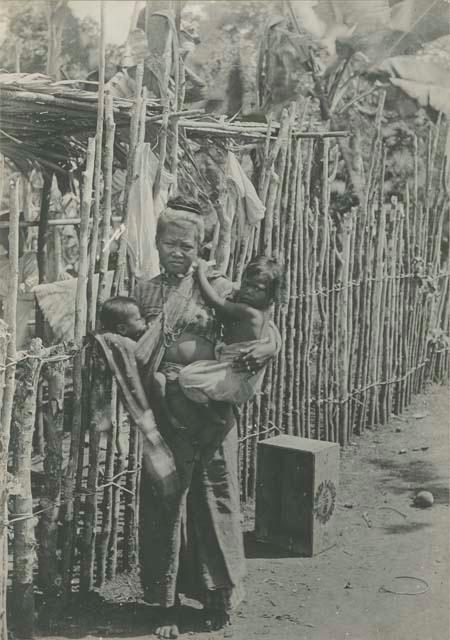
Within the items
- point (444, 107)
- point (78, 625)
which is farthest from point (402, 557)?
point (444, 107)

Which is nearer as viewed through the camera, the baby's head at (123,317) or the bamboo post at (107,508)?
the baby's head at (123,317)

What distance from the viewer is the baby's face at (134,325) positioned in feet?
10.6

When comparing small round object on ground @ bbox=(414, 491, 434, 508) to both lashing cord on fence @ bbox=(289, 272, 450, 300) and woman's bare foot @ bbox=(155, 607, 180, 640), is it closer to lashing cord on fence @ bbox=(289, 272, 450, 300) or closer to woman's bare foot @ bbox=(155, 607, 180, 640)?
lashing cord on fence @ bbox=(289, 272, 450, 300)

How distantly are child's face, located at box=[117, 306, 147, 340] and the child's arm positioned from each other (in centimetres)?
30

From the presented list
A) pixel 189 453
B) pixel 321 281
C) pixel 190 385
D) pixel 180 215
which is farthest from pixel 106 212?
pixel 321 281

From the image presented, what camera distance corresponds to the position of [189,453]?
3.30 meters

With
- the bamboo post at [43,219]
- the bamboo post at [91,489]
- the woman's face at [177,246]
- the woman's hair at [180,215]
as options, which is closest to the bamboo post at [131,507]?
the bamboo post at [91,489]

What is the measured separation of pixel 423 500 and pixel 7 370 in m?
2.96

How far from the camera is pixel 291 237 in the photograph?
5.07 meters

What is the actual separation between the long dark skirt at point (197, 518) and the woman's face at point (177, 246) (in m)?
0.52

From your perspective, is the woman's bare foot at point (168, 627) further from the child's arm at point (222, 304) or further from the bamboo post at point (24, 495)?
the child's arm at point (222, 304)

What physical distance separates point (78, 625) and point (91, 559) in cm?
32

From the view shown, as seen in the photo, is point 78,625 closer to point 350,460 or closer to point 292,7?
point 350,460

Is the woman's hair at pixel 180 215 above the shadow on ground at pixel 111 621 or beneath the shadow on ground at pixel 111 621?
above
